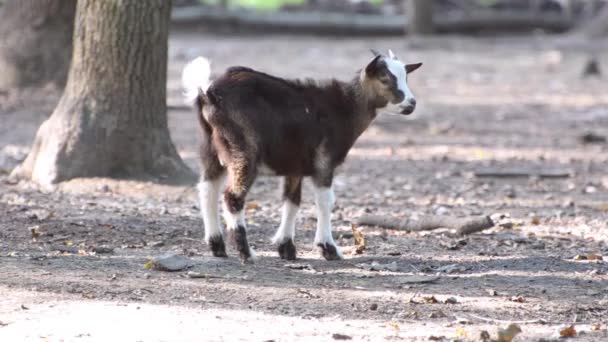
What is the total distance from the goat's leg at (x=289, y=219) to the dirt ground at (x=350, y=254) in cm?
11

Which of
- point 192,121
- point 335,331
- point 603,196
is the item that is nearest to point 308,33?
point 192,121

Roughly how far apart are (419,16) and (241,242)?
20015mm

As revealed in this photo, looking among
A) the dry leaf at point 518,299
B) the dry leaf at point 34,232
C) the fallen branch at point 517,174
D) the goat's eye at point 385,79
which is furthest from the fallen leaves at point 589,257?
the dry leaf at point 34,232

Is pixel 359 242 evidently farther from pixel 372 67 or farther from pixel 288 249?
pixel 372 67

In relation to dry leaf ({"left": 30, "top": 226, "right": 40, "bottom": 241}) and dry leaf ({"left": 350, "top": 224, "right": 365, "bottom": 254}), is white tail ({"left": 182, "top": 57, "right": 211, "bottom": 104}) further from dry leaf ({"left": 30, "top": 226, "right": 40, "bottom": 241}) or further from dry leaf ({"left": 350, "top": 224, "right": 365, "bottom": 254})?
dry leaf ({"left": 30, "top": 226, "right": 40, "bottom": 241})

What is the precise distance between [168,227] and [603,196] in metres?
4.85

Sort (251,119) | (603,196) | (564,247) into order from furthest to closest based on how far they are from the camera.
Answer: (603,196) < (564,247) < (251,119)

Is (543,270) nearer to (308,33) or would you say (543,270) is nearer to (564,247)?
(564,247)

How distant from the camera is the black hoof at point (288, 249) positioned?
7.89 metres

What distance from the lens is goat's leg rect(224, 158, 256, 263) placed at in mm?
7434

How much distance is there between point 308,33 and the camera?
27922 millimetres

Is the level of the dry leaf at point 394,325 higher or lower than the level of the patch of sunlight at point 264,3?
lower

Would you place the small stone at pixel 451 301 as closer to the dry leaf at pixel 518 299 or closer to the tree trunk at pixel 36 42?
the dry leaf at pixel 518 299

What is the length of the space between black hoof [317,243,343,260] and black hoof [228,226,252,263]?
568 millimetres
